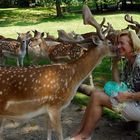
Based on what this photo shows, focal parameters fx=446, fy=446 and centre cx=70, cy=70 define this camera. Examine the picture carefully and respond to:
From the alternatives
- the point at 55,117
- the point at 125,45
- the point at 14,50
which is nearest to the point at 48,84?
the point at 55,117

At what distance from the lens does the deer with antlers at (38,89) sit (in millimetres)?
5137

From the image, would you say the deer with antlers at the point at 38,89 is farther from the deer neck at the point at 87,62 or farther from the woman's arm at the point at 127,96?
the woman's arm at the point at 127,96

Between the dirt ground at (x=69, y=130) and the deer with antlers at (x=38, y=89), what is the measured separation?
741mm

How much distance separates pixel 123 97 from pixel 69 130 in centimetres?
141

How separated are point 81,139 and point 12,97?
1025 mm

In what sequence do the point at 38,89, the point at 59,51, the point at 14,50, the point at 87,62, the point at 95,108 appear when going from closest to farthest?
the point at 38,89
the point at 95,108
the point at 87,62
the point at 59,51
the point at 14,50

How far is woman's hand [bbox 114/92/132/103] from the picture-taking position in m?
5.11

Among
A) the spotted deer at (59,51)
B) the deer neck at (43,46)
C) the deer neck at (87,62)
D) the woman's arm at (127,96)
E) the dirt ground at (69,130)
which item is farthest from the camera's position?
the deer neck at (43,46)

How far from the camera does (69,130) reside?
248 inches

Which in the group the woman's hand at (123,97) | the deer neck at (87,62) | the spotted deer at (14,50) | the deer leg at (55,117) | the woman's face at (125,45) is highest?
the woman's face at (125,45)

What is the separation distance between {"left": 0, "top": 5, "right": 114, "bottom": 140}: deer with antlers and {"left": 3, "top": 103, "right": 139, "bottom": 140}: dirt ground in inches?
29.2

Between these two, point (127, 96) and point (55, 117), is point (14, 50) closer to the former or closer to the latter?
point (55, 117)

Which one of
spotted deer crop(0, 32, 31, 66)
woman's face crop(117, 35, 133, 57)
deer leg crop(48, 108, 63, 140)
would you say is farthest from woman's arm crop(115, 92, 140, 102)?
spotted deer crop(0, 32, 31, 66)

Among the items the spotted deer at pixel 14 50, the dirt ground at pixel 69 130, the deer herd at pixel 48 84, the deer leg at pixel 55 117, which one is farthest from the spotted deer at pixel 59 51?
the deer leg at pixel 55 117
